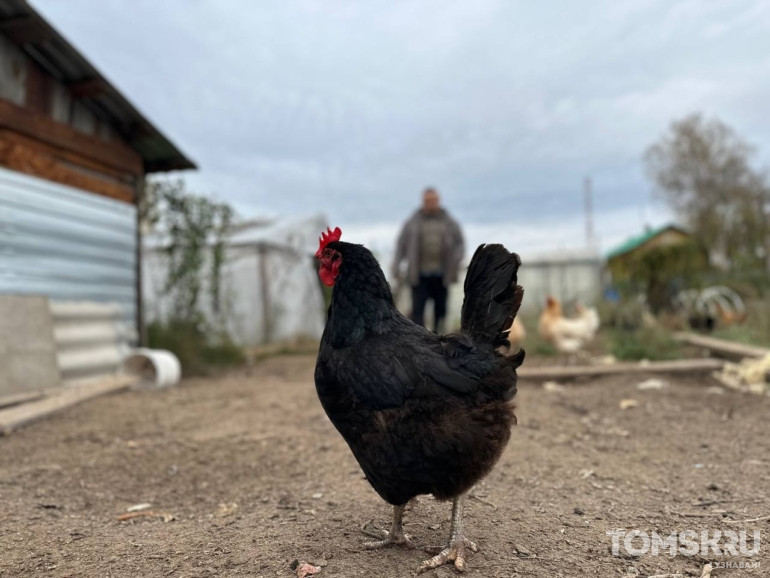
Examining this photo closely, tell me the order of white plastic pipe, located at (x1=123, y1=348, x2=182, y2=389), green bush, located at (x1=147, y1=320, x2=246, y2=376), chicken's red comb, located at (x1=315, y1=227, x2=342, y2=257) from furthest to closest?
green bush, located at (x1=147, y1=320, x2=246, y2=376), white plastic pipe, located at (x1=123, y1=348, x2=182, y2=389), chicken's red comb, located at (x1=315, y1=227, x2=342, y2=257)

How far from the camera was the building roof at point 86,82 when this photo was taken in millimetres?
5250

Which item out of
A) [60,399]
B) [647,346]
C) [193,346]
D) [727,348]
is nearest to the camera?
[60,399]

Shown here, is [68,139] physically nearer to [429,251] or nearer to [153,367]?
[153,367]

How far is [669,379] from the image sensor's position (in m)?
6.17

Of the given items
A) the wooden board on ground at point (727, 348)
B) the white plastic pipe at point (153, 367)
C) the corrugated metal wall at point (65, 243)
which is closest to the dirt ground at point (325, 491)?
the white plastic pipe at point (153, 367)

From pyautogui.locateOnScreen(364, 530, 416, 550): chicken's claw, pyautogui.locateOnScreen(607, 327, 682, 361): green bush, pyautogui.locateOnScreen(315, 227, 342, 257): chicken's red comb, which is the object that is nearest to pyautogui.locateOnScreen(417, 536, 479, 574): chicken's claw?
pyautogui.locateOnScreen(364, 530, 416, 550): chicken's claw

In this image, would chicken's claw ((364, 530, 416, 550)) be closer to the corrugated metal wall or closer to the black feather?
the black feather

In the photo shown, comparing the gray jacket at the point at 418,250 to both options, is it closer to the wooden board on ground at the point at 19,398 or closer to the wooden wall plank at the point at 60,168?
the wooden wall plank at the point at 60,168

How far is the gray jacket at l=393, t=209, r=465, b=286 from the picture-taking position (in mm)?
6875

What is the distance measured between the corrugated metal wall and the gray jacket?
12.2 feet

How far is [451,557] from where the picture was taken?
6.66ft

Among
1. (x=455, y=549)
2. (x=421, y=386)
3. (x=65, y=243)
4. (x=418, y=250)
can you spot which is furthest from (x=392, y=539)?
(x=65, y=243)

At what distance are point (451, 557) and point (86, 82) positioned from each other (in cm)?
668

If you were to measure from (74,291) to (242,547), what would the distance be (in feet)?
17.4
